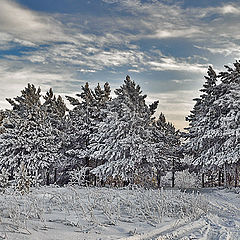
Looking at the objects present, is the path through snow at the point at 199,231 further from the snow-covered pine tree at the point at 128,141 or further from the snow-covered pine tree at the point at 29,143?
the snow-covered pine tree at the point at 29,143

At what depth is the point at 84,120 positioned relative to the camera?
28.8 m

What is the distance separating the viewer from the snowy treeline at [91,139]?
23438 millimetres

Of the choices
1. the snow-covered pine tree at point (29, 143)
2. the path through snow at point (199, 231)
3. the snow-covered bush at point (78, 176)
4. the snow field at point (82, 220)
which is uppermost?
the snow-covered pine tree at point (29, 143)

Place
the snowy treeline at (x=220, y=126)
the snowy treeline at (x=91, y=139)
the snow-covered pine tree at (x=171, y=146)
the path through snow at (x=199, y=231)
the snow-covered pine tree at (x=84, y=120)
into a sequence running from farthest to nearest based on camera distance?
the snow-covered pine tree at (x=171, y=146)
the snow-covered pine tree at (x=84, y=120)
the snowy treeline at (x=91, y=139)
the snowy treeline at (x=220, y=126)
the path through snow at (x=199, y=231)

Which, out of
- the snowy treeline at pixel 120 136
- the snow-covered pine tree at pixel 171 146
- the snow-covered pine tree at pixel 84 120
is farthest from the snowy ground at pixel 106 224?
the snow-covered pine tree at pixel 171 146

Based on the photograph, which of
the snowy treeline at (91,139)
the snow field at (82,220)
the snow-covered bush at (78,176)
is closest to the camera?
the snow field at (82,220)

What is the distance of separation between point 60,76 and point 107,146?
833 centimetres

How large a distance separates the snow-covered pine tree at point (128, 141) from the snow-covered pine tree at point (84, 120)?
8.98 feet

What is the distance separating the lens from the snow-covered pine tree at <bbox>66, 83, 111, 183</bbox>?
92.4 ft

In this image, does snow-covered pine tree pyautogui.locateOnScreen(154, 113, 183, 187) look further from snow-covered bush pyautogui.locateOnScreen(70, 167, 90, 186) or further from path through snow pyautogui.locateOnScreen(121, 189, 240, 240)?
path through snow pyautogui.locateOnScreen(121, 189, 240, 240)

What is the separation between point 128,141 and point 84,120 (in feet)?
24.9

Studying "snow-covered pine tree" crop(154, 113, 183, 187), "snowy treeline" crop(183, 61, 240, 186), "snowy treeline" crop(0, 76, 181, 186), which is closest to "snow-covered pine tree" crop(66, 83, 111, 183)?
"snowy treeline" crop(0, 76, 181, 186)

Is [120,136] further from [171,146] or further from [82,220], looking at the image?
[82,220]

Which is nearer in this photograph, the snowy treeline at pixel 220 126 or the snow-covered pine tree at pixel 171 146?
the snowy treeline at pixel 220 126
